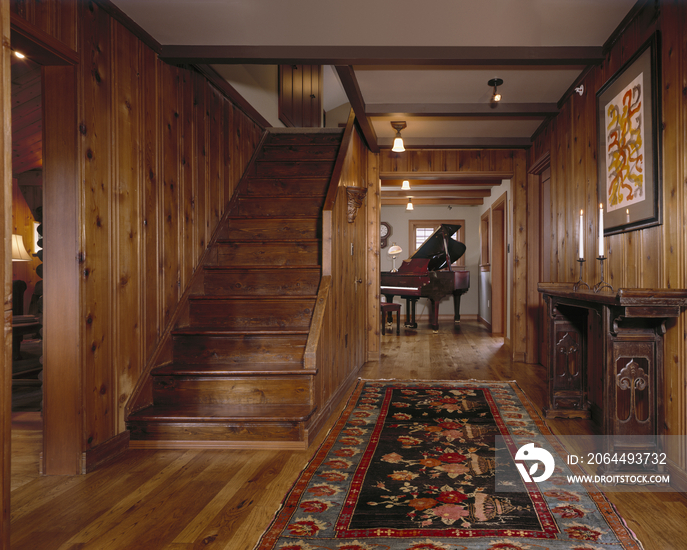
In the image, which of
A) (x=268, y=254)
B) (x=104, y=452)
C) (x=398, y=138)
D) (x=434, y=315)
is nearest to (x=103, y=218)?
(x=104, y=452)

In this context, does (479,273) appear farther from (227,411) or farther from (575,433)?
(227,411)

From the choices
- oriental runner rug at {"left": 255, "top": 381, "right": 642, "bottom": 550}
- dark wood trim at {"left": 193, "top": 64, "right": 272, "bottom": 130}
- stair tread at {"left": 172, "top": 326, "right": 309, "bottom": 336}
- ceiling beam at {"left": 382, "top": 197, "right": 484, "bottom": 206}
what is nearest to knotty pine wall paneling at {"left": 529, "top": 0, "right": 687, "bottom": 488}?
oriental runner rug at {"left": 255, "top": 381, "right": 642, "bottom": 550}

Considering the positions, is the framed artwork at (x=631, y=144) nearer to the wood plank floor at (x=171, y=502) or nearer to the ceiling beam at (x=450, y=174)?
the wood plank floor at (x=171, y=502)

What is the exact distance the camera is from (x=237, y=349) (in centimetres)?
310

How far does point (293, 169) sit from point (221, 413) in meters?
2.69

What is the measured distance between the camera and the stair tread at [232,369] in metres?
2.79

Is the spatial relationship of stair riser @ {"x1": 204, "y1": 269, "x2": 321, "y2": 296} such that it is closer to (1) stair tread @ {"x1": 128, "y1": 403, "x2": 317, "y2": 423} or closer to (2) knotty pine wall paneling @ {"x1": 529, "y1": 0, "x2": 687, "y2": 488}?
(1) stair tread @ {"x1": 128, "y1": 403, "x2": 317, "y2": 423}

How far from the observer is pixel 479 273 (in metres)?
9.45

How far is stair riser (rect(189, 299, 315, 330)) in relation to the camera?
3303 mm

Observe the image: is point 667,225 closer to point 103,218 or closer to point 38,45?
point 103,218

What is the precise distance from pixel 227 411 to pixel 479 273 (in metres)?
Result: 7.53

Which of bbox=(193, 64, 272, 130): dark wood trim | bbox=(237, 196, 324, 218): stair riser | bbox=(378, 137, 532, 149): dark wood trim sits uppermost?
bbox=(193, 64, 272, 130): dark wood trim

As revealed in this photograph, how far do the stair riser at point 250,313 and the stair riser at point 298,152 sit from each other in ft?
6.34

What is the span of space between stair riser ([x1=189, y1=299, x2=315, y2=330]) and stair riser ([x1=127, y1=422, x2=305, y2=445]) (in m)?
0.80
